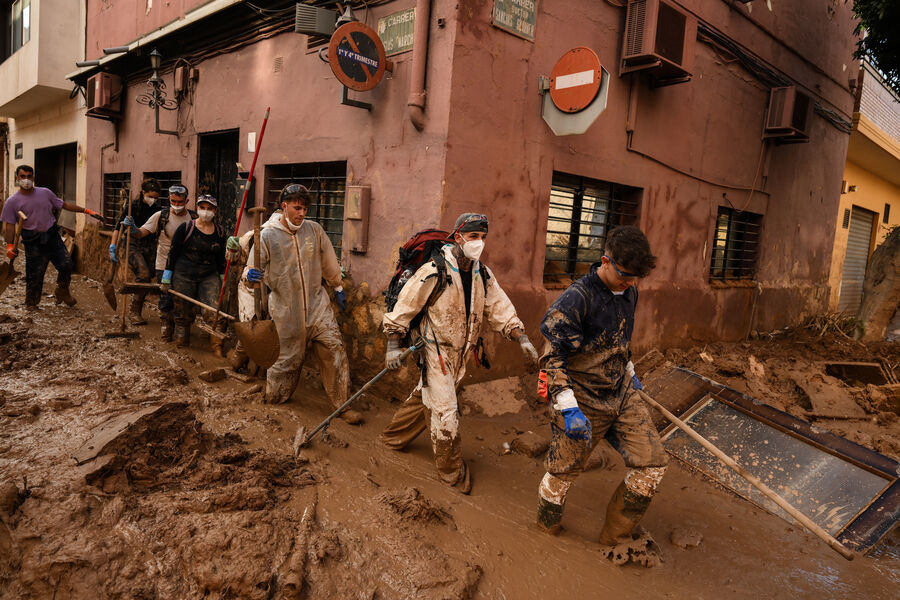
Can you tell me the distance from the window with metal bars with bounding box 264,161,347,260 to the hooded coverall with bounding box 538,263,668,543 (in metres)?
3.76

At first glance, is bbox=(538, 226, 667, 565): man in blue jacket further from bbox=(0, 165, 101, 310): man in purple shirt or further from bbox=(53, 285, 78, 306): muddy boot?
bbox=(53, 285, 78, 306): muddy boot

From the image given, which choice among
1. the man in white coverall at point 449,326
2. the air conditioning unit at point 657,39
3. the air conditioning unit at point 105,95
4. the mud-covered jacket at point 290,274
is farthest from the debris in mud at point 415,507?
the air conditioning unit at point 105,95

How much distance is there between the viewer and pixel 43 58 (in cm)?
1166

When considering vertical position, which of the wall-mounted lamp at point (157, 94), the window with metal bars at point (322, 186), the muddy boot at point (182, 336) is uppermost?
the wall-mounted lamp at point (157, 94)

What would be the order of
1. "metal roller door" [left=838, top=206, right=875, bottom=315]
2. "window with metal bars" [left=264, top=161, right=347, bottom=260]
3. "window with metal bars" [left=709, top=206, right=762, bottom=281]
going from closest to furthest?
"window with metal bars" [left=264, top=161, right=347, bottom=260], "window with metal bars" [left=709, top=206, right=762, bottom=281], "metal roller door" [left=838, top=206, right=875, bottom=315]

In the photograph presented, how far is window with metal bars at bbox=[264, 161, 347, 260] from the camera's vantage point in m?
6.27

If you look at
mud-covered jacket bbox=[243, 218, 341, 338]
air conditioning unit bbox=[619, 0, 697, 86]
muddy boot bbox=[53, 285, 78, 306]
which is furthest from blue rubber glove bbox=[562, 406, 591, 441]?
muddy boot bbox=[53, 285, 78, 306]

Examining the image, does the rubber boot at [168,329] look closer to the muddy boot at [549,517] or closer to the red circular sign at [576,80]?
the red circular sign at [576,80]

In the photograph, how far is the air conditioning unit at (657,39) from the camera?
229 inches

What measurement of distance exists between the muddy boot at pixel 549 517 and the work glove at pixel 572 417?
1.87ft

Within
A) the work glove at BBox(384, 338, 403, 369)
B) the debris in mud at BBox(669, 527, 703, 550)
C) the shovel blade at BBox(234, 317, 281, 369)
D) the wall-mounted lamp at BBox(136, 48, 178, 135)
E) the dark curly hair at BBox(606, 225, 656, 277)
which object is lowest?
the debris in mud at BBox(669, 527, 703, 550)

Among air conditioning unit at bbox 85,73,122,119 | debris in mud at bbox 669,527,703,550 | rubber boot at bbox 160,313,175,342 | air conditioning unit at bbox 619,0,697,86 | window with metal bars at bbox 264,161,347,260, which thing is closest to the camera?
debris in mud at bbox 669,527,703,550

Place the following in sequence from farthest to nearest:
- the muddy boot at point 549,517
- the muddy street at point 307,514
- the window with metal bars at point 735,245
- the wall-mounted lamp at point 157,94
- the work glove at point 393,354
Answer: the window with metal bars at point 735,245
the wall-mounted lamp at point 157,94
the work glove at point 393,354
the muddy boot at point 549,517
the muddy street at point 307,514

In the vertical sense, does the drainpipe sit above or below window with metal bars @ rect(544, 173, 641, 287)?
above
